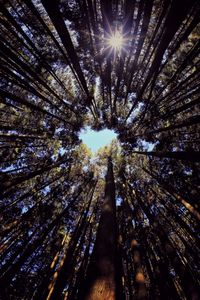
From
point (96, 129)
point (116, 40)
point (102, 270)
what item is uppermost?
point (96, 129)

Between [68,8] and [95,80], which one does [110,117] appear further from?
[68,8]

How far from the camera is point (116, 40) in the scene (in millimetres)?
9281

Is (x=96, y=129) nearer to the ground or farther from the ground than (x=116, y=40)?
farther from the ground

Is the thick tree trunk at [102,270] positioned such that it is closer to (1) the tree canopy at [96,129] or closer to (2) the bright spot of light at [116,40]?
(1) the tree canopy at [96,129]

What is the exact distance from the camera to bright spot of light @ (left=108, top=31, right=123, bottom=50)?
29.0 ft

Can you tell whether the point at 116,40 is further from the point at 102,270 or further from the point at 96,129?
the point at 102,270

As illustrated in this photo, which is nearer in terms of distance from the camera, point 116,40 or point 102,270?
point 102,270

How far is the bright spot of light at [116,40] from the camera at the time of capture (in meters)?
8.85

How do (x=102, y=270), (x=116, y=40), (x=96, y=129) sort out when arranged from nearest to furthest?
(x=102, y=270) < (x=116, y=40) < (x=96, y=129)

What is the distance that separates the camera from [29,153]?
13.7 metres

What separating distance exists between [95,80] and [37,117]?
442 cm

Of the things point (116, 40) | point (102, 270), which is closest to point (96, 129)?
point (116, 40)

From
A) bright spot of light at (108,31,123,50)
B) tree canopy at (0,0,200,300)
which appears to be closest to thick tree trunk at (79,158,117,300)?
tree canopy at (0,0,200,300)

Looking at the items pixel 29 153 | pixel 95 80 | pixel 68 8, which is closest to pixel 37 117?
pixel 29 153
